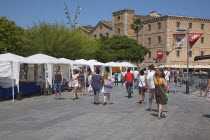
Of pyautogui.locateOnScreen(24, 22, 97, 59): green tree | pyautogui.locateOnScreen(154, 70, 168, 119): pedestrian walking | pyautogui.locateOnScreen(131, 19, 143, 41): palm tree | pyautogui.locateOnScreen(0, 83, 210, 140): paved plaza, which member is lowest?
pyautogui.locateOnScreen(0, 83, 210, 140): paved plaza

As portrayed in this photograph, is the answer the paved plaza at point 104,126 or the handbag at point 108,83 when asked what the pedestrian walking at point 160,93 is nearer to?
the paved plaza at point 104,126

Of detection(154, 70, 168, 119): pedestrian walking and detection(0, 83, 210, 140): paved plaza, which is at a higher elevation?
detection(154, 70, 168, 119): pedestrian walking

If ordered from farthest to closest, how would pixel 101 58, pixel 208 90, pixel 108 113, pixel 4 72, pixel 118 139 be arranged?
1. pixel 101 58
2. pixel 4 72
3. pixel 108 113
4. pixel 208 90
5. pixel 118 139

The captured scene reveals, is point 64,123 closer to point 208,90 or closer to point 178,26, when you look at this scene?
point 208,90

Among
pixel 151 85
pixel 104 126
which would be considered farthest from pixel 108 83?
pixel 104 126

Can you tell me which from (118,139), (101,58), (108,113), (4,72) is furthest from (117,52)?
(118,139)

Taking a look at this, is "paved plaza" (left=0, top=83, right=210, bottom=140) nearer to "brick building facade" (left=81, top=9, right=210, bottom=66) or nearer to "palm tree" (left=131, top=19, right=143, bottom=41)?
"brick building facade" (left=81, top=9, right=210, bottom=66)

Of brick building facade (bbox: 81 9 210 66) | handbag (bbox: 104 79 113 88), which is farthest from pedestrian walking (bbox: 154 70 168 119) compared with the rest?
brick building facade (bbox: 81 9 210 66)

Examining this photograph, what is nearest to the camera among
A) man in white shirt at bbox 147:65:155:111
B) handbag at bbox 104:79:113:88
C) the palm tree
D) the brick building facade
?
man in white shirt at bbox 147:65:155:111

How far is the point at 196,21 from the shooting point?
6462 centimetres

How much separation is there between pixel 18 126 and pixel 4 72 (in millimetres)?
8447

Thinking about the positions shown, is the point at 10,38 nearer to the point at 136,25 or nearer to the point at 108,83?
the point at 108,83

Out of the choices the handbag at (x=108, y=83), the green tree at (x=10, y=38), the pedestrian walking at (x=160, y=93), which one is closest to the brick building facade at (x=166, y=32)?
the green tree at (x=10, y=38)

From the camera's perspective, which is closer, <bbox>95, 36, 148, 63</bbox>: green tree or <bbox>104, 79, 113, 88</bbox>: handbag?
<bbox>104, 79, 113, 88</bbox>: handbag
